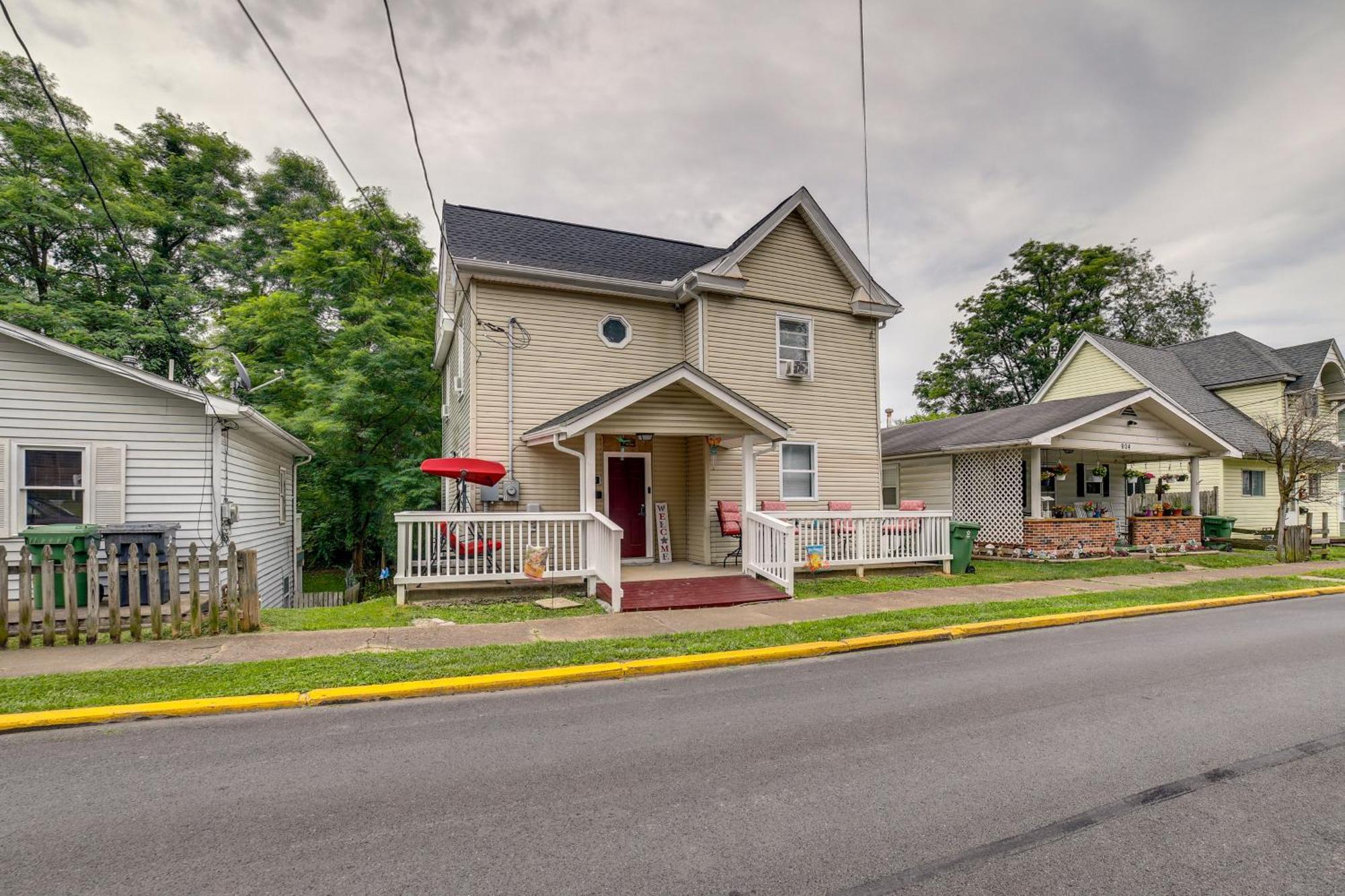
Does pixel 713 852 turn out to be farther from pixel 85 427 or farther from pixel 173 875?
pixel 85 427

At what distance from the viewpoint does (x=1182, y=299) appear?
122ft

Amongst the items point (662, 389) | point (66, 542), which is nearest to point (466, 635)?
point (662, 389)

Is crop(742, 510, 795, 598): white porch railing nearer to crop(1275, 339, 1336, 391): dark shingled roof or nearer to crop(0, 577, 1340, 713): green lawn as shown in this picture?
crop(0, 577, 1340, 713): green lawn

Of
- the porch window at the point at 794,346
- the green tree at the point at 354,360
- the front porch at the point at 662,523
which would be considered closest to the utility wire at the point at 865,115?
the porch window at the point at 794,346

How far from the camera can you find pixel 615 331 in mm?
13422

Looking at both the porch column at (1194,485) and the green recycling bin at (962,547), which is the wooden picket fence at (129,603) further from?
the porch column at (1194,485)

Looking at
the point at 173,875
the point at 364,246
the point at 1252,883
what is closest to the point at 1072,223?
the point at 364,246

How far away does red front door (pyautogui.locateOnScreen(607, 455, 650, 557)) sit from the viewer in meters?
13.2

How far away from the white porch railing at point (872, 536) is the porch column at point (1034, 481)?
450 centimetres

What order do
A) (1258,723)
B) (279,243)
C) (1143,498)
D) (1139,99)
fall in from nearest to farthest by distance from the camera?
(1258,723), (1139,99), (1143,498), (279,243)

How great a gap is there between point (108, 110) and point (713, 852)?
32.9m

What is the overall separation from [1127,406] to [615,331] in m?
13.9

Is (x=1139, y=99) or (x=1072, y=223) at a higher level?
(x=1072, y=223)

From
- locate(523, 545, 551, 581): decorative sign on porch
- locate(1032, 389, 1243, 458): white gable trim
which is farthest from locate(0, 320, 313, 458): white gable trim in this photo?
locate(1032, 389, 1243, 458): white gable trim
